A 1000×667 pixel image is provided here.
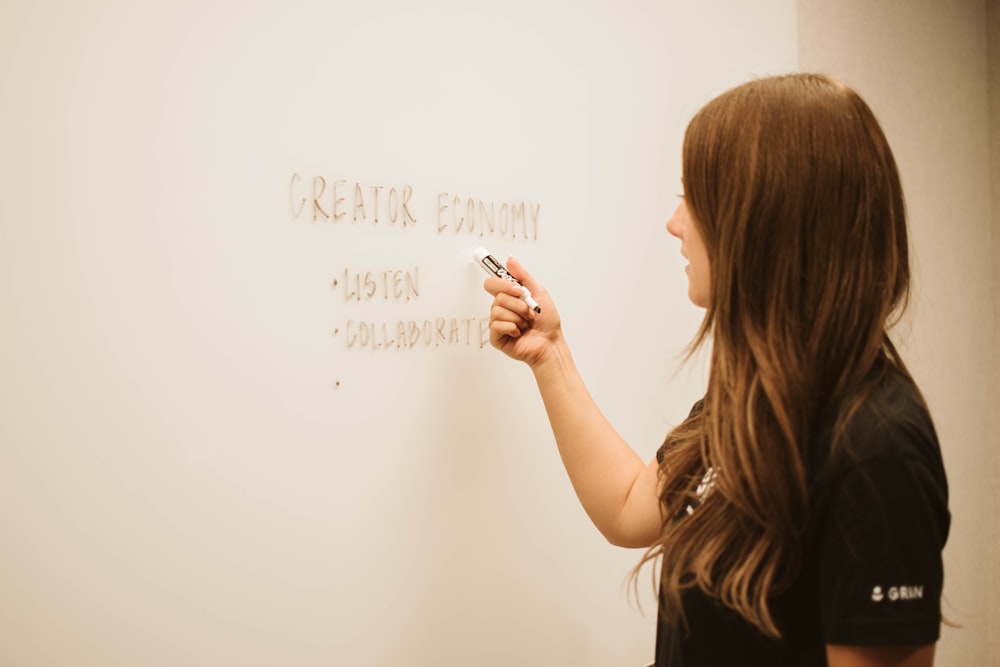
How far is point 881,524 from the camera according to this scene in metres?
0.47

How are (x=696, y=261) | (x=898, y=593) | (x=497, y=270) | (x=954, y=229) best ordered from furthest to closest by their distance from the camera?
1. (x=954, y=229)
2. (x=497, y=270)
3. (x=696, y=261)
4. (x=898, y=593)

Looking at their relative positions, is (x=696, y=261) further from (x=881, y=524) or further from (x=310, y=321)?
(x=310, y=321)

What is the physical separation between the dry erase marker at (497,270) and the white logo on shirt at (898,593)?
0.42 meters

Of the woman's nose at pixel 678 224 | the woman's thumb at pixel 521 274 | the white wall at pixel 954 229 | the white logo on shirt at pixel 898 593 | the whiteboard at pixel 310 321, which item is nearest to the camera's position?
the white logo on shirt at pixel 898 593

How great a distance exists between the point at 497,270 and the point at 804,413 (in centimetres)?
36

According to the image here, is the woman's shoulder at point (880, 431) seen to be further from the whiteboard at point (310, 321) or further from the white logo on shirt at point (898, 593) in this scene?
the whiteboard at point (310, 321)

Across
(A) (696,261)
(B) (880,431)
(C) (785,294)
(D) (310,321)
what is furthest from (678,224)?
(D) (310,321)

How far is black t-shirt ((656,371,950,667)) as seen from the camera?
0.47 meters

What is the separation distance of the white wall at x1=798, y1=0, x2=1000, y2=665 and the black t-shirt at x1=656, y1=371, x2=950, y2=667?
1.01 meters

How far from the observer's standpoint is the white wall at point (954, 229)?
138cm

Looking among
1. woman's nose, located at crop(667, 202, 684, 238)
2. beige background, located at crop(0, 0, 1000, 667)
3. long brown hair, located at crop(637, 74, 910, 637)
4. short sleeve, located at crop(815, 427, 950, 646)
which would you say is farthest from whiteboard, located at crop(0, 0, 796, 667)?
short sleeve, located at crop(815, 427, 950, 646)

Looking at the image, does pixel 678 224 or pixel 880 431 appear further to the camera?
pixel 678 224

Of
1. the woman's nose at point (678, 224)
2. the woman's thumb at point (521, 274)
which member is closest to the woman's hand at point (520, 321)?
the woman's thumb at point (521, 274)

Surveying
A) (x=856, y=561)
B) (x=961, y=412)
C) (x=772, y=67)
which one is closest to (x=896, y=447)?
(x=856, y=561)
